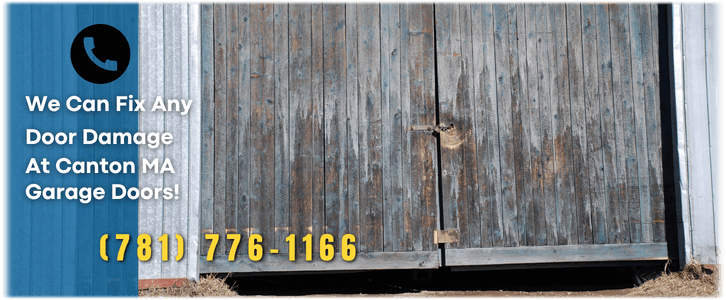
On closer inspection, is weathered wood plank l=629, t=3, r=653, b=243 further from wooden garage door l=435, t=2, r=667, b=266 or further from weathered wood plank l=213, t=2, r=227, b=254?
weathered wood plank l=213, t=2, r=227, b=254

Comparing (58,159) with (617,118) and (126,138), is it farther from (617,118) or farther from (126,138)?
(617,118)

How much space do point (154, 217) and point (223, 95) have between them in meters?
1.09

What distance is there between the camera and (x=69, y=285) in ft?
13.8

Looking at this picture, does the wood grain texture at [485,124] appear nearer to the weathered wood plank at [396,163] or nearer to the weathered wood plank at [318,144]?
the weathered wood plank at [396,163]

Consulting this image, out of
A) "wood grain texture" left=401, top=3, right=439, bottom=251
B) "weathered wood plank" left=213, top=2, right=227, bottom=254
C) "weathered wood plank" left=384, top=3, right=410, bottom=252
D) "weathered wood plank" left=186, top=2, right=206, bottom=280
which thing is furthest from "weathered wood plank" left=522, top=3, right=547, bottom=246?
"weathered wood plank" left=186, top=2, right=206, bottom=280

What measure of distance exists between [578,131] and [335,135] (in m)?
1.99

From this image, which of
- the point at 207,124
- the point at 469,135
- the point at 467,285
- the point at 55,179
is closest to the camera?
the point at 55,179

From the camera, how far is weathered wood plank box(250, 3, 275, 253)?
169 inches

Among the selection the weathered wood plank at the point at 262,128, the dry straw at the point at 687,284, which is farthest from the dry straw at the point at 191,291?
the dry straw at the point at 687,284

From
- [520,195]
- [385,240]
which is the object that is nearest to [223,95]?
[385,240]

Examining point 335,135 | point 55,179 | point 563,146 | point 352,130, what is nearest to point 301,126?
point 335,135

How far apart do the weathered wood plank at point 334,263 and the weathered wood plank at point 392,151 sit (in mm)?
98

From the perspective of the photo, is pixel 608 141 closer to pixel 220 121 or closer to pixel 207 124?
pixel 220 121

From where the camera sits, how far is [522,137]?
4.42 meters
